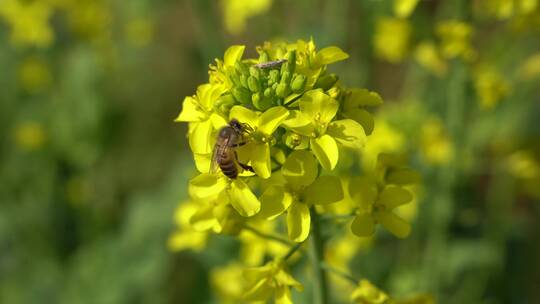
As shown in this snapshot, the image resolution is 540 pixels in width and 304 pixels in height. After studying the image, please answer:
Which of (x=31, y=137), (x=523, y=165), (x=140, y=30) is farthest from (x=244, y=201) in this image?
(x=140, y=30)

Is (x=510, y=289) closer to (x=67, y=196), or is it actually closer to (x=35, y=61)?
(x=67, y=196)

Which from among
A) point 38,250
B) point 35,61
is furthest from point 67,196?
point 35,61

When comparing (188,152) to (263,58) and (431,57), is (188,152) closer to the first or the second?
(431,57)

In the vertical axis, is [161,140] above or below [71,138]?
below

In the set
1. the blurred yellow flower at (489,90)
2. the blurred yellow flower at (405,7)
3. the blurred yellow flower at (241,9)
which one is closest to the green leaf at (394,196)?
the blurred yellow flower at (405,7)

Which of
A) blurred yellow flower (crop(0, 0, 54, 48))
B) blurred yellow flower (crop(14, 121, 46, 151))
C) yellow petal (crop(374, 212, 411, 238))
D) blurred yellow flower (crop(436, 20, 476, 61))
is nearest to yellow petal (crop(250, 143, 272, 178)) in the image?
yellow petal (crop(374, 212, 411, 238))

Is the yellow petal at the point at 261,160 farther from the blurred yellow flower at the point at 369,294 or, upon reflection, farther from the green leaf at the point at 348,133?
the blurred yellow flower at the point at 369,294
